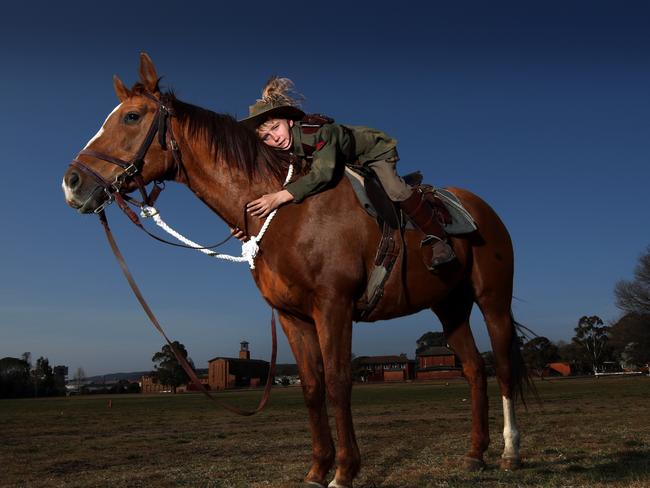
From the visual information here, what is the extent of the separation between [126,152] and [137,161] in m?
0.14

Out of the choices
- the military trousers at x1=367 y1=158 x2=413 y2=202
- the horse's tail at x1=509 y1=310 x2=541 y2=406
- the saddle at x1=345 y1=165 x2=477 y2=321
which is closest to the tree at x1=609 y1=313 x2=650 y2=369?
the horse's tail at x1=509 y1=310 x2=541 y2=406

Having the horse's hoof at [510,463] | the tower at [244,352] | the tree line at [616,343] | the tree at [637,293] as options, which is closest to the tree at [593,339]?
the tree line at [616,343]

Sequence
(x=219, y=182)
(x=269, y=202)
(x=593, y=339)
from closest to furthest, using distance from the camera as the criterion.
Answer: (x=269, y=202)
(x=219, y=182)
(x=593, y=339)

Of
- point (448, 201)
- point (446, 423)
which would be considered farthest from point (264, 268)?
point (446, 423)

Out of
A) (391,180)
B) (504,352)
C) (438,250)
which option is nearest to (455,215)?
(438,250)

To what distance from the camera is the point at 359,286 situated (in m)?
5.70

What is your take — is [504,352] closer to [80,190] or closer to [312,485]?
[312,485]

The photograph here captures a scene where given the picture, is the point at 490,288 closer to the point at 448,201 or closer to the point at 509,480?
the point at 448,201

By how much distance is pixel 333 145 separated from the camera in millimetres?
5859

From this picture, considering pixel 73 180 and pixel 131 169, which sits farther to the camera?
pixel 131 169

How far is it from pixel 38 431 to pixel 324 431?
17.2 meters

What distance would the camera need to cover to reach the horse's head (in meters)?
5.74

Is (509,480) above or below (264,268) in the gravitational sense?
below

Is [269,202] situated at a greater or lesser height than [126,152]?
lesser
